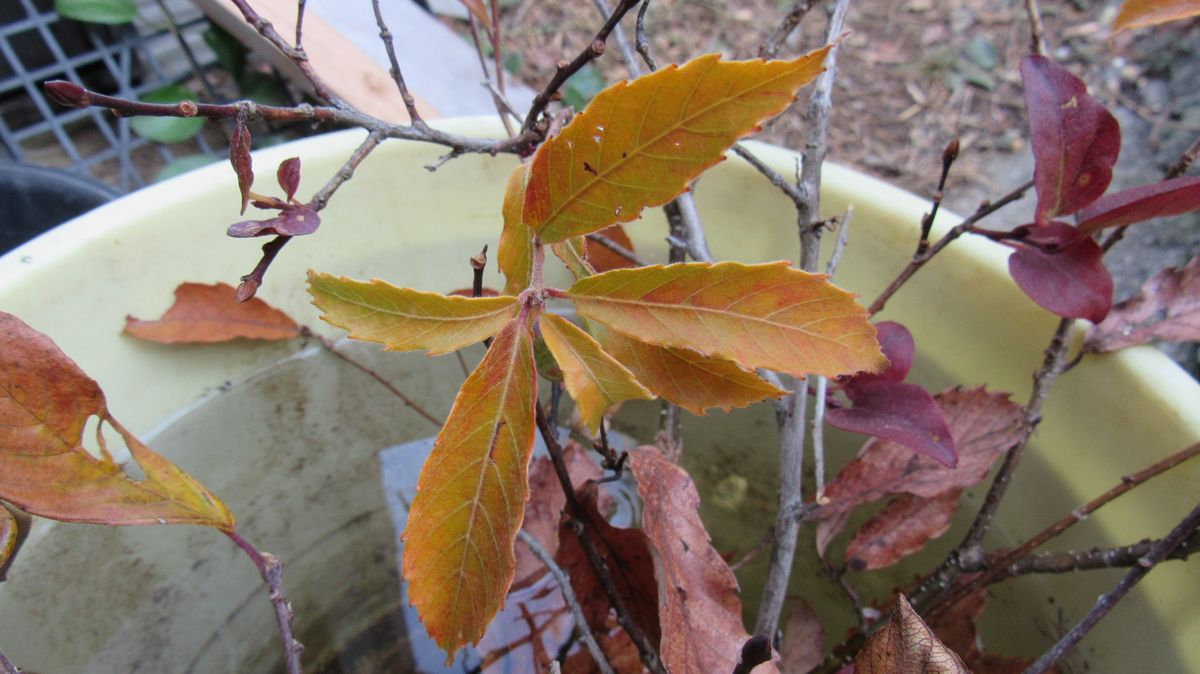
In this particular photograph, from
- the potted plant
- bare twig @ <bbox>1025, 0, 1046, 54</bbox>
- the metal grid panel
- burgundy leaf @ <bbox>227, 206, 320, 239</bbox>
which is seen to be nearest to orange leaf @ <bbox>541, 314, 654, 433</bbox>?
the potted plant

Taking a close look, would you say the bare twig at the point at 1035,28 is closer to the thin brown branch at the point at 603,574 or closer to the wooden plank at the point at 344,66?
the thin brown branch at the point at 603,574

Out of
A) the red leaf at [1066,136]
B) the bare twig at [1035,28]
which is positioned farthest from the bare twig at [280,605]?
the bare twig at [1035,28]

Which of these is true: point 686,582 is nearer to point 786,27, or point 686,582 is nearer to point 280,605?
point 280,605

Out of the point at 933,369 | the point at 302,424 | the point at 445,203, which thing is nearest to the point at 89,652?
the point at 302,424

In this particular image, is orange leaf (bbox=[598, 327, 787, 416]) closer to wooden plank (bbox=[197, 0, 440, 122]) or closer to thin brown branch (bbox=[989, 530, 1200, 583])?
thin brown branch (bbox=[989, 530, 1200, 583])

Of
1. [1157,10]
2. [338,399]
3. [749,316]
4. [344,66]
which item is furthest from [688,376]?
[344,66]

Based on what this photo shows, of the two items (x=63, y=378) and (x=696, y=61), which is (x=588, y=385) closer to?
(x=696, y=61)
